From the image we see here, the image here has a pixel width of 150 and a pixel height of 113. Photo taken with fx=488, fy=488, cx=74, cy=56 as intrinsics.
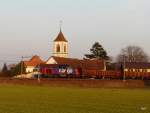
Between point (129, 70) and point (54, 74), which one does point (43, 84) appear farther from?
point (129, 70)

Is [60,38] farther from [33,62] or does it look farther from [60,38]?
[33,62]

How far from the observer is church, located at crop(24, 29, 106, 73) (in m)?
120

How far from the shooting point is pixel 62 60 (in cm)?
12838

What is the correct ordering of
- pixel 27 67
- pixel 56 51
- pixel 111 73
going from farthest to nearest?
pixel 27 67
pixel 56 51
pixel 111 73

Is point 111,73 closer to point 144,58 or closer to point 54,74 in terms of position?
point 54,74

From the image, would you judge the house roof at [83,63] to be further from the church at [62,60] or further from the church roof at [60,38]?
the church roof at [60,38]

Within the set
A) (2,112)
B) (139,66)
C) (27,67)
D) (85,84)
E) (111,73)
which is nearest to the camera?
(2,112)

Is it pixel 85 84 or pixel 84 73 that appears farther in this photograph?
pixel 84 73

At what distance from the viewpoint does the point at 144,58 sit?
512 ft

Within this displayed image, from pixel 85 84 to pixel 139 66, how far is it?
1322 inches

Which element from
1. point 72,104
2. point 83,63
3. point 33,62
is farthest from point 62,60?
point 72,104

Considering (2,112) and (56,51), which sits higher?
(56,51)

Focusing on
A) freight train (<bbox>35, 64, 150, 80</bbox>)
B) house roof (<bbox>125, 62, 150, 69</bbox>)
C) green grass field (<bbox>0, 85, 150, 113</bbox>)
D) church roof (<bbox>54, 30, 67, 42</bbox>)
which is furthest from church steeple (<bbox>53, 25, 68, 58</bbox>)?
green grass field (<bbox>0, 85, 150, 113</bbox>)

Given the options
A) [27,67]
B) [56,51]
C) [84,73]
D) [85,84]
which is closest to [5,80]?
[85,84]
